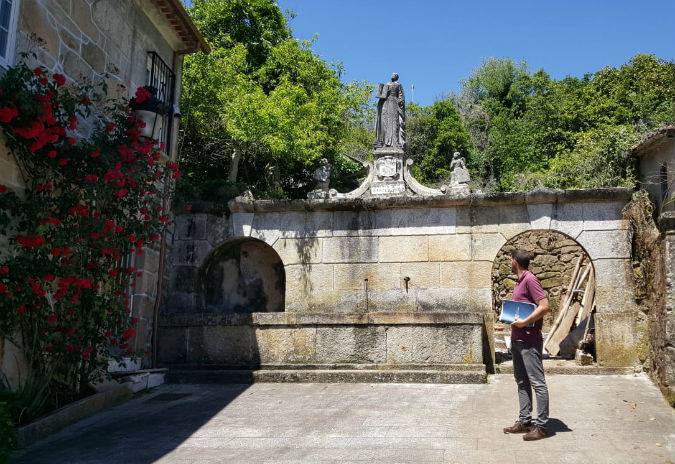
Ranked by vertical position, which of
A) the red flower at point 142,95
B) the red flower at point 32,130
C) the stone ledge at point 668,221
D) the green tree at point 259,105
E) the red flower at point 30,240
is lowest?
the red flower at point 30,240

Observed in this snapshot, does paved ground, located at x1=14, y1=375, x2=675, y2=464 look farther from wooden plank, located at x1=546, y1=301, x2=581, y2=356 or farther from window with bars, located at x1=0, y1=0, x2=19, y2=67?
window with bars, located at x1=0, y1=0, x2=19, y2=67

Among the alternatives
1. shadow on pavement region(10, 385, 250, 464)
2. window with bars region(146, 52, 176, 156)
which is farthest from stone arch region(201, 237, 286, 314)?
shadow on pavement region(10, 385, 250, 464)

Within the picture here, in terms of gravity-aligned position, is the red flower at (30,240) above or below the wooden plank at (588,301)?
above

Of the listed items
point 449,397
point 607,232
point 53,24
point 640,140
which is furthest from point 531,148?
point 53,24

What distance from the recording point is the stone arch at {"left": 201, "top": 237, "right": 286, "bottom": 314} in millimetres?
10531

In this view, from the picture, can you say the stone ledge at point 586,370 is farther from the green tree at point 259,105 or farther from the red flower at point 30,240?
the green tree at point 259,105

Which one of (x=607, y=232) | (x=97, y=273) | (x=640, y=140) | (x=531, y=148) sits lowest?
(x=97, y=273)

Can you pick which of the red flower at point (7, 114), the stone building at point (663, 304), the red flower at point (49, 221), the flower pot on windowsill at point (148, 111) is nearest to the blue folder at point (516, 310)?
the stone building at point (663, 304)

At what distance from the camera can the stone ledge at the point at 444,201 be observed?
349 inches

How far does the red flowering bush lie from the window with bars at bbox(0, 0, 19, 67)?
6.5 inches

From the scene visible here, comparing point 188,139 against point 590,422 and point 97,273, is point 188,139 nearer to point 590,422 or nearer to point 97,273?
point 97,273

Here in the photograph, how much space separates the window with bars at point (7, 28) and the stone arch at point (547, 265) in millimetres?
11490

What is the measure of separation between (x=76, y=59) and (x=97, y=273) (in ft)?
8.53

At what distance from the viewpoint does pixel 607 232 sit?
29.1 ft
